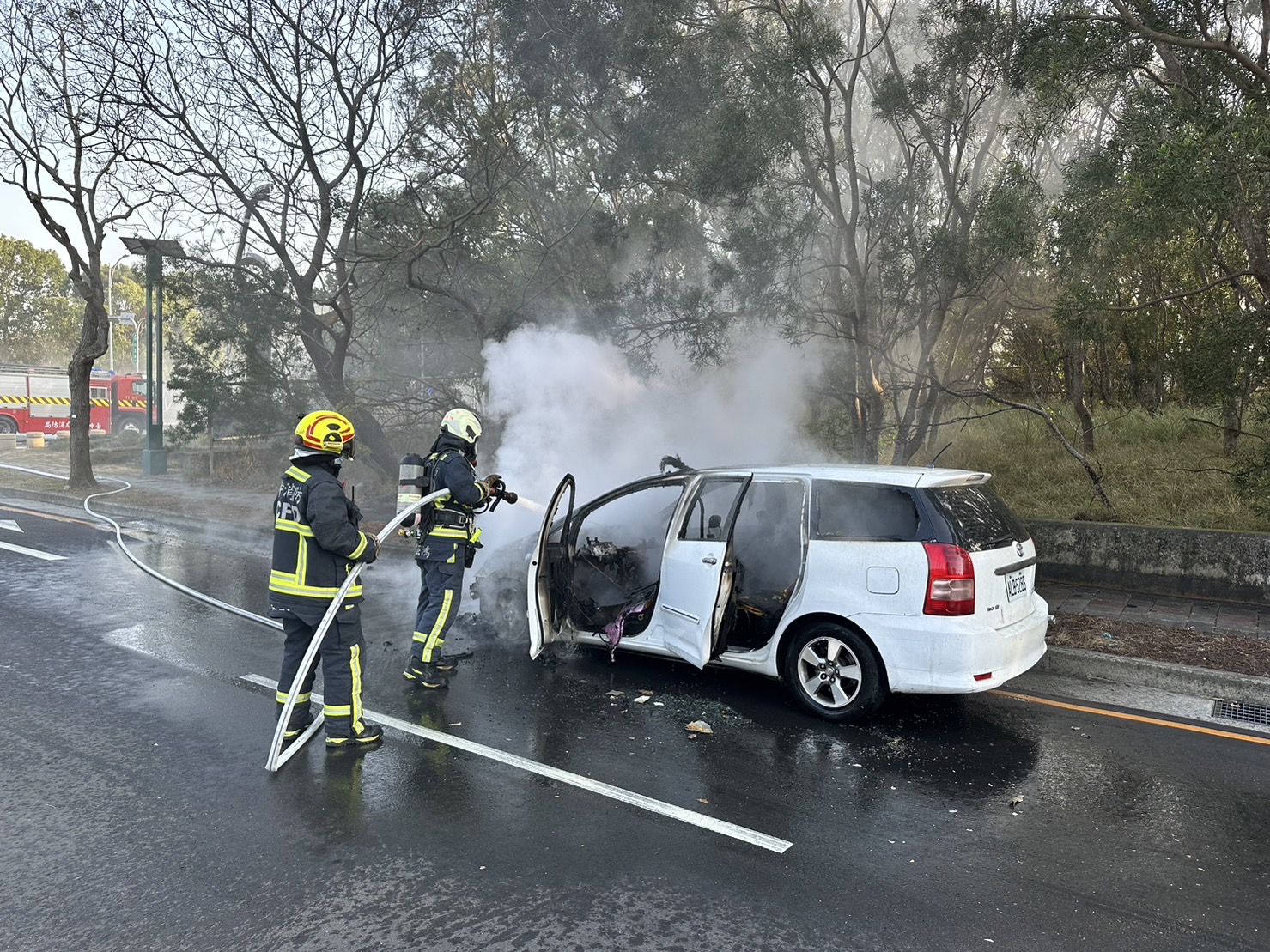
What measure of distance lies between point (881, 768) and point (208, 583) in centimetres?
742

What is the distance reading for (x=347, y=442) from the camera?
4883mm

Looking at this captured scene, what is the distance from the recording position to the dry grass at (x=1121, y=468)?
9.30 meters

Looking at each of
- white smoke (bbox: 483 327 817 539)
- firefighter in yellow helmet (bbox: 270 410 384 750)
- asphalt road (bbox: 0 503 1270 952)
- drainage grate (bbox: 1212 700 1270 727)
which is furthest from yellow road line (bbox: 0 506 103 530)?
drainage grate (bbox: 1212 700 1270 727)

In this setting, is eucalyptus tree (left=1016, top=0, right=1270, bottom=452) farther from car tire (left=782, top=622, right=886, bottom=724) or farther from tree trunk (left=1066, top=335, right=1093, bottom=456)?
car tire (left=782, top=622, right=886, bottom=724)

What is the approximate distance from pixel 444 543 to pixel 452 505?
0.27 meters

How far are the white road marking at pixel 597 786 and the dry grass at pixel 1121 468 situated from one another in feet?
23.2

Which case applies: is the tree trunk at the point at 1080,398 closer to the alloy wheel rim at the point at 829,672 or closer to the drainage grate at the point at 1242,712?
the drainage grate at the point at 1242,712

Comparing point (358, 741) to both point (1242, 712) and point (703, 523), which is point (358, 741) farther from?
point (1242, 712)

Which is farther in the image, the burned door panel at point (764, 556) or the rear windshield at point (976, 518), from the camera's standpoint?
the burned door panel at point (764, 556)

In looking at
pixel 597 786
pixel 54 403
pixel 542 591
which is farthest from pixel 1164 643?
pixel 54 403

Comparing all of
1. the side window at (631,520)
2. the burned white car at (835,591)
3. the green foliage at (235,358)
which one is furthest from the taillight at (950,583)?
the green foliage at (235,358)

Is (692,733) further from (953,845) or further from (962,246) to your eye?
(962,246)

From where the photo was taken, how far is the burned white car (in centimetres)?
485

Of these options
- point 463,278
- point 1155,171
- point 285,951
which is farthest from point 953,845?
point 463,278
